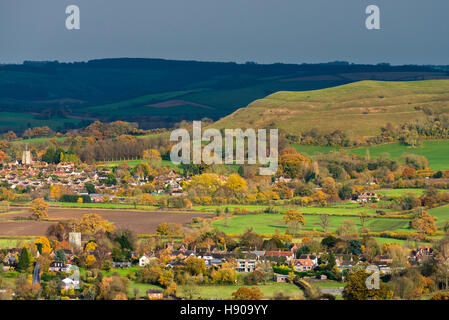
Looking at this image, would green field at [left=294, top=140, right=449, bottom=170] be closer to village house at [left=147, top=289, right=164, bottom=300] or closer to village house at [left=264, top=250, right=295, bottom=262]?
village house at [left=264, top=250, right=295, bottom=262]

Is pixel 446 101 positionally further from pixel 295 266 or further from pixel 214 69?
pixel 214 69

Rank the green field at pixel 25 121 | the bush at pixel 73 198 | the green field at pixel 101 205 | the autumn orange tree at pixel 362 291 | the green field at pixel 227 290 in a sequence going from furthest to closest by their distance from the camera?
the green field at pixel 25 121 → the bush at pixel 73 198 → the green field at pixel 101 205 → the green field at pixel 227 290 → the autumn orange tree at pixel 362 291

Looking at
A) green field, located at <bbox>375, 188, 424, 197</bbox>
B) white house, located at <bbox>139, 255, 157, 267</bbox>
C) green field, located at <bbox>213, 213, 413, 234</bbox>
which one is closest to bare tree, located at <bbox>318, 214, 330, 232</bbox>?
green field, located at <bbox>213, 213, 413, 234</bbox>

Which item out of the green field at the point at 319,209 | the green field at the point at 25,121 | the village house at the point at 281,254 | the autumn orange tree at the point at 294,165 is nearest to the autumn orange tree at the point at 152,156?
the autumn orange tree at the point at 294,165

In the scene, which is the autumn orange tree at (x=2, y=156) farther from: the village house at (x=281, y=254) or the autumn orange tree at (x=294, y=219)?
the village house at (x=281, y=254)

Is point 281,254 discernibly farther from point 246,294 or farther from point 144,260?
point 246,294
